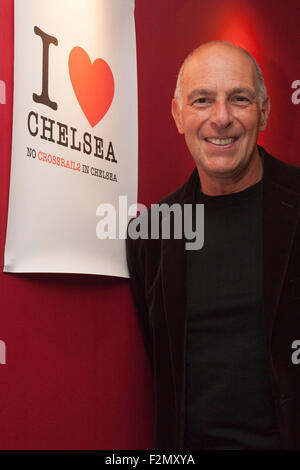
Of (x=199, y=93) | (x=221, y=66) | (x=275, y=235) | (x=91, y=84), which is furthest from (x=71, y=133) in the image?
(x=275, y=235)

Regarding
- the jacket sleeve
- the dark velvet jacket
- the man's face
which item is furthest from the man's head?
the jacket sleeve

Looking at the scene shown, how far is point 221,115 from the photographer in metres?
2.09

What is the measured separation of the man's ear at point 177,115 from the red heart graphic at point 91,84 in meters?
0.28

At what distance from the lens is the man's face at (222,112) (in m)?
2.11

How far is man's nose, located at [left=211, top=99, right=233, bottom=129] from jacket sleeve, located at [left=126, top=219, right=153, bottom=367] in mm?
494

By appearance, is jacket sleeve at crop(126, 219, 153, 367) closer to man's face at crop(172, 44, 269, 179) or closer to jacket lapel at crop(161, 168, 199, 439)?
jacket lapel at crop(161, 168, 199, 439)

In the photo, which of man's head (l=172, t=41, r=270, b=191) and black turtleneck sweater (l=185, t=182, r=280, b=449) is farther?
man's head (l=172, t=41, r=270, b=191)

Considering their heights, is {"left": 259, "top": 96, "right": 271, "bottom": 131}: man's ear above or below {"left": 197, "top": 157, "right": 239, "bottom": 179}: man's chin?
above

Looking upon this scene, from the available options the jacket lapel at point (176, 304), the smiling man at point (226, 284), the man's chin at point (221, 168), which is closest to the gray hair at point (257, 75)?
the smiling man at point (226, 284)

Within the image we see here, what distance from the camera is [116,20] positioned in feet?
7.07

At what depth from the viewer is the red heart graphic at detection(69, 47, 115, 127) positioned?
6.36ft

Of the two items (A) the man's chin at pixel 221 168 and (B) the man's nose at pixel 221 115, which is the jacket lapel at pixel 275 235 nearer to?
(A) the man's chin at pixel 221 168

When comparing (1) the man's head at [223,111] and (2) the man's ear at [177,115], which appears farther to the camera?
(2) the man's ear at [177,115]

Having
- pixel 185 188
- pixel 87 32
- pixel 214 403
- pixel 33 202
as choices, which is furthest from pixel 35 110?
pixel 214 403
